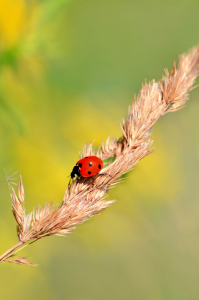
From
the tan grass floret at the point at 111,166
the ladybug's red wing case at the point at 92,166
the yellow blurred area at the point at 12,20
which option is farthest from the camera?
the yellow blurred area at the point at 12,20

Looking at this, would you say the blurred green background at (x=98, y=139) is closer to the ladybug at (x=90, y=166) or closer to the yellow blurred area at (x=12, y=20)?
the yellow blurred area at (x=12, y=20)

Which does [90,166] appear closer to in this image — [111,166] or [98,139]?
[111,166]

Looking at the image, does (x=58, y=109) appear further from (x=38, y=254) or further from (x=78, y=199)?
(x=78, y=199)

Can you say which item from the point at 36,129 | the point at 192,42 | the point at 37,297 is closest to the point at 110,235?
the point at 37,297

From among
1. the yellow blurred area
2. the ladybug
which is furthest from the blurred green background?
the ladybug

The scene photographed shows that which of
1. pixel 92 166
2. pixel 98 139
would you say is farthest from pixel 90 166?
pixel 98 139

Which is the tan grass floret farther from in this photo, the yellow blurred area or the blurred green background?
the yellow blurred area

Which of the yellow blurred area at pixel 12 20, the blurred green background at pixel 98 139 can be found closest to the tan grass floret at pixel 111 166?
the blurred green background at pixel 98 139
